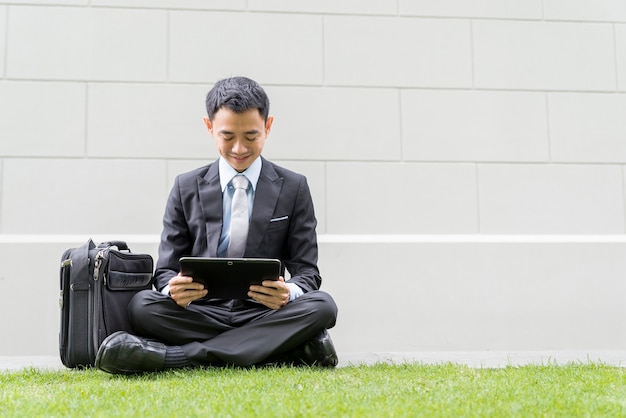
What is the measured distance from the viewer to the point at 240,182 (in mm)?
3154

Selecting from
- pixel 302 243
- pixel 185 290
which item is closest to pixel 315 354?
pixel 302 243

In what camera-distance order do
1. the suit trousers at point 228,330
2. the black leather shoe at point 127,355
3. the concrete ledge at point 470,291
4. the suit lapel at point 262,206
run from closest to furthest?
the black leather shoe at point 127,355 < the suit trousers at point 228,330 < the suit lapel at point 262,206 < the concrete ledge at point 470,291

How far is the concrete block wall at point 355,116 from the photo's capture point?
4168 mm

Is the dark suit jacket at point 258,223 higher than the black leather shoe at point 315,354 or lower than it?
higher

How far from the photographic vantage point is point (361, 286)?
416 centimetres

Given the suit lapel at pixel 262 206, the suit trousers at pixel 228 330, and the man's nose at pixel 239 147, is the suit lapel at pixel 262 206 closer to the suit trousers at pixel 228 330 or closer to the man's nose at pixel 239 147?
the man's nose at pixel 239 147

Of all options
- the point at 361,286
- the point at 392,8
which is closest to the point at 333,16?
the point at 392,8

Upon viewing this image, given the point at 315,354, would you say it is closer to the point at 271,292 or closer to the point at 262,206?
the point at 271,292

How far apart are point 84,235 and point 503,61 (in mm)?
2842

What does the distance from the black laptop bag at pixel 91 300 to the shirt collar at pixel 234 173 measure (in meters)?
0.56

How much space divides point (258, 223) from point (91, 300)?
0.80 meters

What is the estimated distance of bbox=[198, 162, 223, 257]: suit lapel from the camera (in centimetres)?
307

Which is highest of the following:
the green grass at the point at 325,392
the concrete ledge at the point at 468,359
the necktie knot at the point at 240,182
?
the necktie knot at the point at 240,182

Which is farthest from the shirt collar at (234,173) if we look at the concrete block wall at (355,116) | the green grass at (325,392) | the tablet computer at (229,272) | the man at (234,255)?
the concrete block wall at (355,116)
